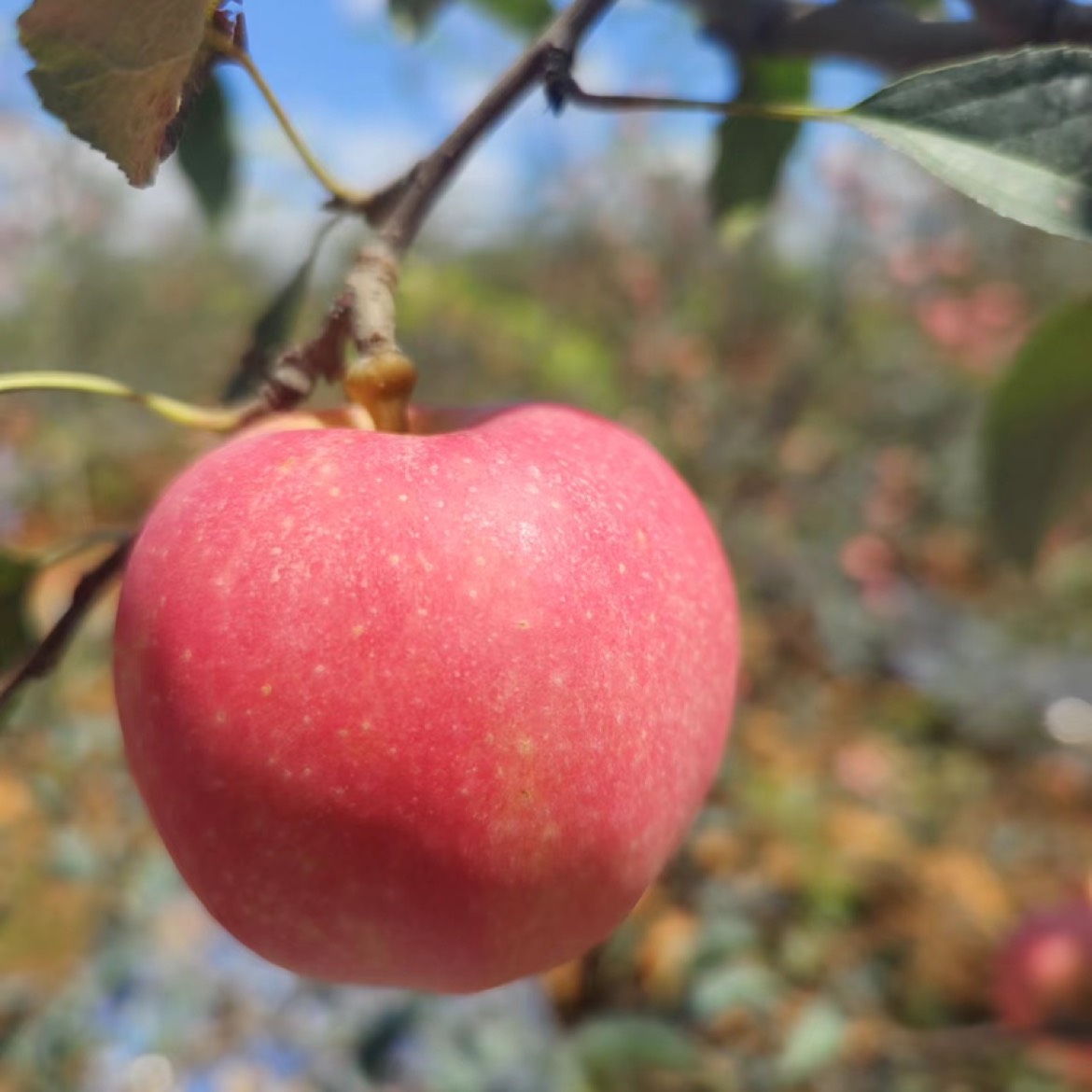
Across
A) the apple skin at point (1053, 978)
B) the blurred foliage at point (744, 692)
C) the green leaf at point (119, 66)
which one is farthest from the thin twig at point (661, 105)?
the apple skin at point (1053, 978)

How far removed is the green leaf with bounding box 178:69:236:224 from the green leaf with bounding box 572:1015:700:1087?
728 mm

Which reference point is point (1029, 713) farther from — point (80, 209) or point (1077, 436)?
point (80, 209)

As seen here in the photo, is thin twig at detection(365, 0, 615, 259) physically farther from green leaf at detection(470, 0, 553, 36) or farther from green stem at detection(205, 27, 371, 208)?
green leaf at detection(470, 0, 553, 36)

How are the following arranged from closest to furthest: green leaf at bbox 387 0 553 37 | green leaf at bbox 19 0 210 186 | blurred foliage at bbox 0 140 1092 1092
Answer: green leaf at bbox 19 0 210 186 → green leaf at bbox 387 0 553 37 → blurred foliage at bbox 0 140 1092 1092

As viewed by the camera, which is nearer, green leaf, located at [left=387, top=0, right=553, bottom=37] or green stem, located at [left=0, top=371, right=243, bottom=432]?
green stem, located at [left=0, top=371, right=243, bottom=432]

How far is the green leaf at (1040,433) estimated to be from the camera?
57cm

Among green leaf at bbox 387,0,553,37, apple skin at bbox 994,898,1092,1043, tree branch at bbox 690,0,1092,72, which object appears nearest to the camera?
tree branch at bbox 690,0,1092,72

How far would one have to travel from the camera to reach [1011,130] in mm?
320

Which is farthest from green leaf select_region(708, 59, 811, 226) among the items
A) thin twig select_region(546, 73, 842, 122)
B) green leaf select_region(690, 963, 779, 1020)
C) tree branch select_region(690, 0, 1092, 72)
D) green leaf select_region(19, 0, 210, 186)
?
green leaf select_region(690, 963, 779, 1020)

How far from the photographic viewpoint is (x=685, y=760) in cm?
36

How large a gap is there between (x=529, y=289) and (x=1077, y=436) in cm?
445

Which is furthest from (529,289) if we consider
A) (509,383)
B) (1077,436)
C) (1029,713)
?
(1077,436)

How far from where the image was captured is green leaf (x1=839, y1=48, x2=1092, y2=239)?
12.1 inches

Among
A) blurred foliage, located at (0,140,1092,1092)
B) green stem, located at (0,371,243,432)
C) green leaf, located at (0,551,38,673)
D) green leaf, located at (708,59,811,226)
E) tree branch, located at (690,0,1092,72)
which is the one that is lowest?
blurred foliage, located at (0,140,1092,1092)
